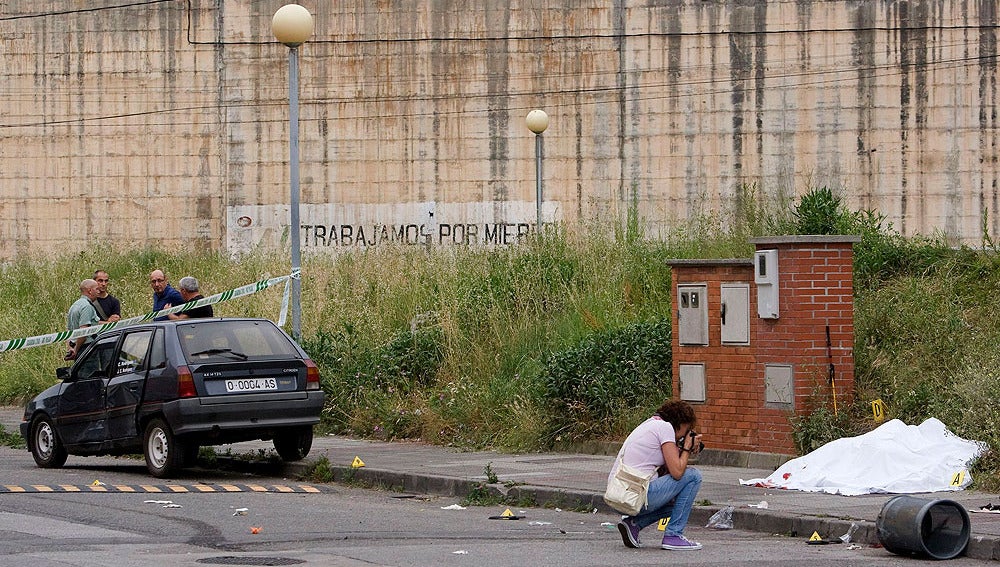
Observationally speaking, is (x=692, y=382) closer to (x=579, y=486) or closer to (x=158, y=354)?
(x=579, y=486)

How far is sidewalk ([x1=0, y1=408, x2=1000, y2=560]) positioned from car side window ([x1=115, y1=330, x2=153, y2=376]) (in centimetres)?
190

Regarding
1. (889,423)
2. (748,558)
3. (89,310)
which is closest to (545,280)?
(89,310)

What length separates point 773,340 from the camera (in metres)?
13.3

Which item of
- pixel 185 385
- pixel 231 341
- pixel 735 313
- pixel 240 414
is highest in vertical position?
pixel 735 313

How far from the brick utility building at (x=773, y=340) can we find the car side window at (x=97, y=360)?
6.08 metres

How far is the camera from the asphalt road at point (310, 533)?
877 cm

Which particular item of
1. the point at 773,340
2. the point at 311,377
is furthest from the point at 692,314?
the point at 311,377

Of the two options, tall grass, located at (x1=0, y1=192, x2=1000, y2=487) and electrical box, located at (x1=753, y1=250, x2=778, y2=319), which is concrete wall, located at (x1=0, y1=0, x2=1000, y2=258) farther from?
electrical box, located at (x1=753, y1=250, x2=778, y2=319)

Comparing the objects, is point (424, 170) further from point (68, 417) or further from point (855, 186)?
point (68, 417)

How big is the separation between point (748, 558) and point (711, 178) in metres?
24.6

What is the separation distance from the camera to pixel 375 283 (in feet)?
72.8

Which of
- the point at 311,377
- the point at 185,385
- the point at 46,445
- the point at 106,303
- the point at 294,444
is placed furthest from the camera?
the point at 106,303

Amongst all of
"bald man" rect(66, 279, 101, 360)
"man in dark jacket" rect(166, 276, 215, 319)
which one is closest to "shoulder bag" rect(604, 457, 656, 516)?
"man in dark jacket" rect(166, 276, 215, 319)

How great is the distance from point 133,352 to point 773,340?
6.41 m
